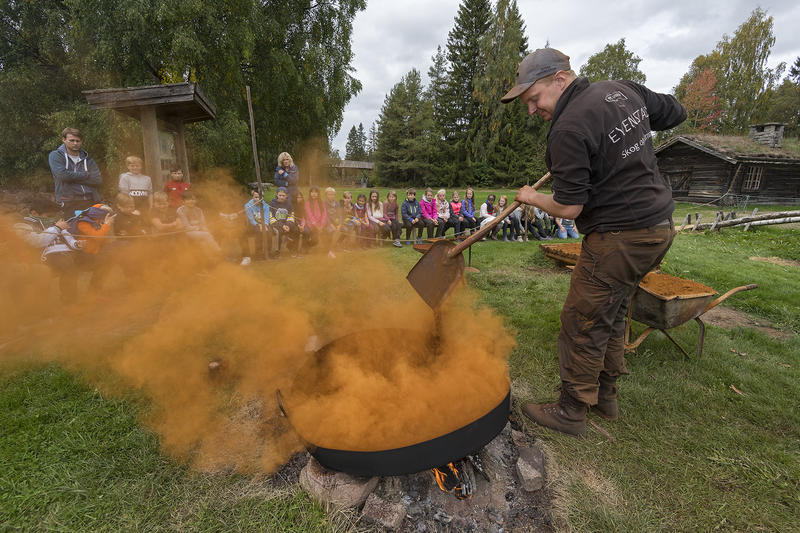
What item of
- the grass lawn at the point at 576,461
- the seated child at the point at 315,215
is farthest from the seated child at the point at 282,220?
the grass lawn at the point at 576,461

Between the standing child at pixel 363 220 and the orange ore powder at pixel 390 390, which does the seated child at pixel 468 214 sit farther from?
the orange ore powder at pixel 390 390

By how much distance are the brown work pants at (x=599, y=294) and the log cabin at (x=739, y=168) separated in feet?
70.8

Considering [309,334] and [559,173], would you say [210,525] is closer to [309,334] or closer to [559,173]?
[309,334]

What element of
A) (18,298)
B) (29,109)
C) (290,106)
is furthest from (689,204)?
(29,109)

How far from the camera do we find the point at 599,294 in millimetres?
1998

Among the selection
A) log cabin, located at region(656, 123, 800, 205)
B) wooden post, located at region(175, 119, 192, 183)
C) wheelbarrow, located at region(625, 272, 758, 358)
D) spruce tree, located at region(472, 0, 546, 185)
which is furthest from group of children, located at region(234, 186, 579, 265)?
spruce tree, located at region(472, 0, 546, 185)

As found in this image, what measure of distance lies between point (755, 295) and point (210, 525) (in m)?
6.66

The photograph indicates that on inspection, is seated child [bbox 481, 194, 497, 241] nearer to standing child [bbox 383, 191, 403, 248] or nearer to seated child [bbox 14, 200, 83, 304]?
standing child [bbox 383, 191, 403, 248]

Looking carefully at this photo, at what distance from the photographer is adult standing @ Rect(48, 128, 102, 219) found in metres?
4.41

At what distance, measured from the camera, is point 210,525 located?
1676 mm

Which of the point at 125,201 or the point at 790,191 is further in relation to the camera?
the point at 790,191

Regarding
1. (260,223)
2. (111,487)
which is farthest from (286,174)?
(111,487)

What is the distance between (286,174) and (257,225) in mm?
1182

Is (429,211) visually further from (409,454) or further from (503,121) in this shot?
(503,121)
